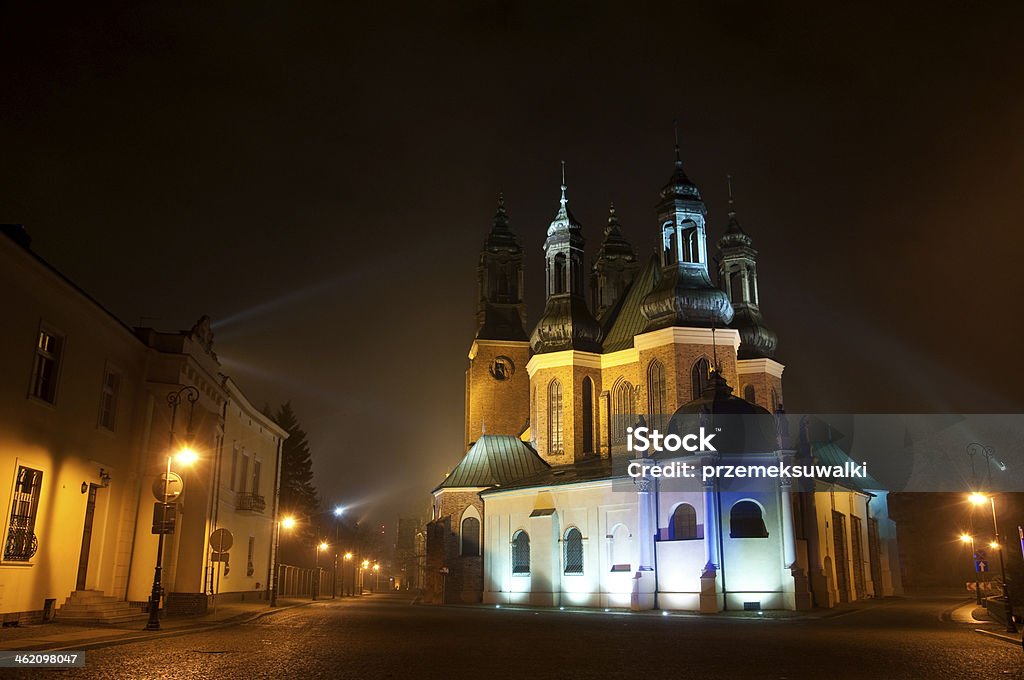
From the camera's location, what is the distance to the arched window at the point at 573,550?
4081cm

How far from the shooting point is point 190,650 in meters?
15.4

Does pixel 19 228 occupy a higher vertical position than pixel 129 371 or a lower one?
higher

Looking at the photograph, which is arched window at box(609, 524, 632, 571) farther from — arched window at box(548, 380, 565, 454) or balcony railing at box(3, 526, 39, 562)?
balcony railing at box(3, 526, 39, 562)

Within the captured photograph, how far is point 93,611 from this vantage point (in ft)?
64.3

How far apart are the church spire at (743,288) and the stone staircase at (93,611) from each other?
123 ft

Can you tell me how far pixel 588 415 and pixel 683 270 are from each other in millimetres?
9654

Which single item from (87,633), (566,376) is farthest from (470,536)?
(87,633)

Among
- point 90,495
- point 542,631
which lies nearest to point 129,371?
point 90,495

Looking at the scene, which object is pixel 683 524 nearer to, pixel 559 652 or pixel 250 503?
pixel 250 503

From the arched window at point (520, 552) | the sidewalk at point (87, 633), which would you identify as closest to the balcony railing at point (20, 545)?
the sidewalk at point (87, 633)

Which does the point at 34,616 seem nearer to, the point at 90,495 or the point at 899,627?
the point at 90,495

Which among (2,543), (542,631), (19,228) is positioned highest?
(19,228)

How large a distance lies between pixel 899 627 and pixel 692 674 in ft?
51.1

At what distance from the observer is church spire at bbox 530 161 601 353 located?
4934 centimetres
